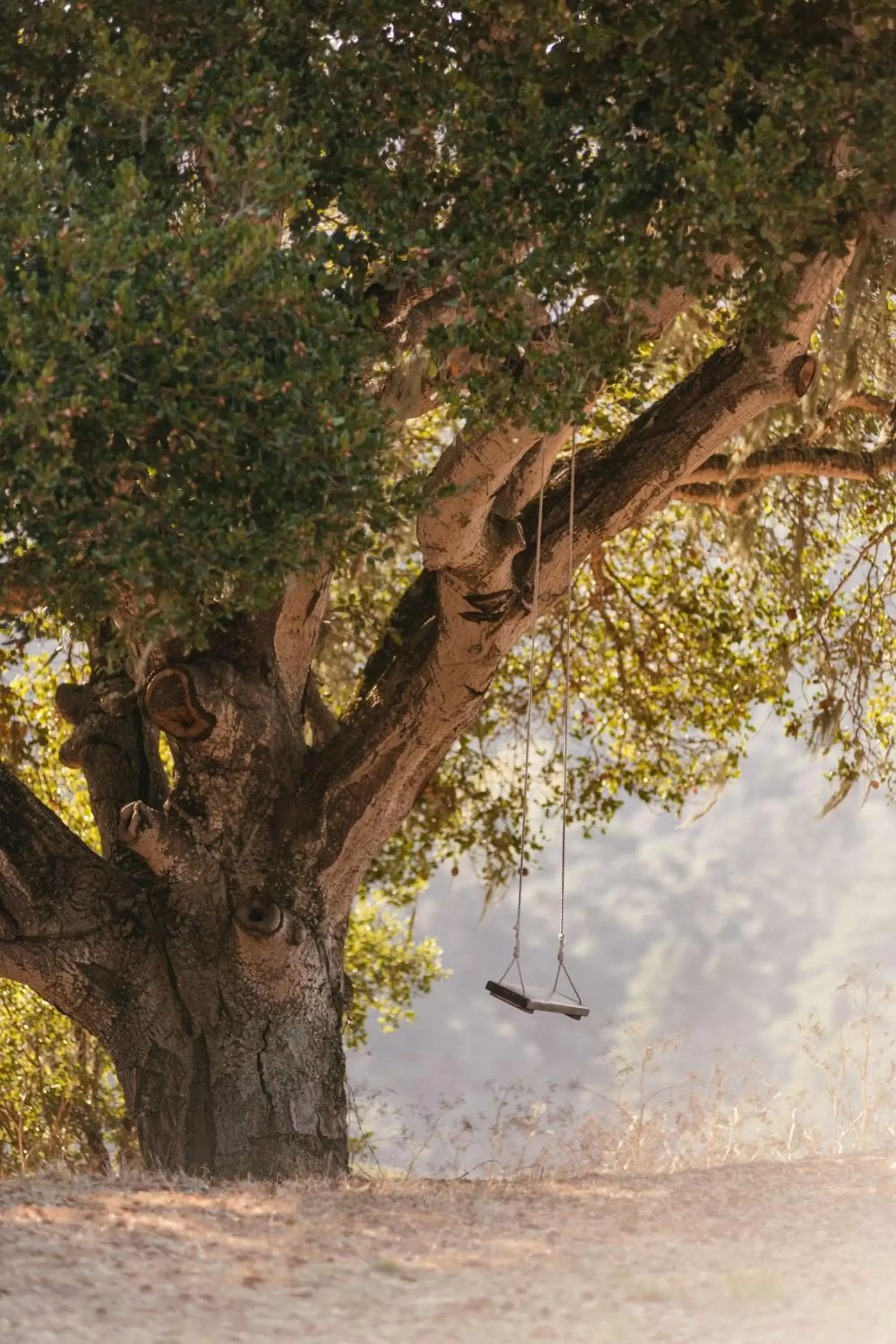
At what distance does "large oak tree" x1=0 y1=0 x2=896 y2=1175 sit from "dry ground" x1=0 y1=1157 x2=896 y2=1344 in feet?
4.20

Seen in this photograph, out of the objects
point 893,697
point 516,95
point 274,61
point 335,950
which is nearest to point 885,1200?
point 335,950

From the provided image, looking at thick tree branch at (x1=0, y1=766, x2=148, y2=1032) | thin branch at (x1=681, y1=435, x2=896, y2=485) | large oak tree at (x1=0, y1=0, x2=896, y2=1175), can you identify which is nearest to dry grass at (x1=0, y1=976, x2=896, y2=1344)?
thick tree branch at (x1=0, y1=766, x2=148, y2=1032)

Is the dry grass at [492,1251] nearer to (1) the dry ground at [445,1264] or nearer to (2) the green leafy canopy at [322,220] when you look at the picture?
(1) the dry ground at [445,1264]

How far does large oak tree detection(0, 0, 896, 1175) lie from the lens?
3820 mm

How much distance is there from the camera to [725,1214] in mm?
4246

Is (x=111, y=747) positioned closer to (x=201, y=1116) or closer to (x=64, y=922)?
(x=64, y=922)

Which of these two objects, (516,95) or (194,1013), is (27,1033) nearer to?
(194,1013)

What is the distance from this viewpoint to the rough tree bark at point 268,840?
→ 5.64m

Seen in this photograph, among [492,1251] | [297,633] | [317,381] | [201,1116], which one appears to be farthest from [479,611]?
[492,1251]

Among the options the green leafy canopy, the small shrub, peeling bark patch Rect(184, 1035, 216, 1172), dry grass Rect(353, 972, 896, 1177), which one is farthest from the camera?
the small shrub

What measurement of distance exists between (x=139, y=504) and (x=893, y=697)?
235 inches

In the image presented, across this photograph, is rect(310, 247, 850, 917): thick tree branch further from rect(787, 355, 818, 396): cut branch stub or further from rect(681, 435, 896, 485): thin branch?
rect(681, 435, 896, 485): thin branch

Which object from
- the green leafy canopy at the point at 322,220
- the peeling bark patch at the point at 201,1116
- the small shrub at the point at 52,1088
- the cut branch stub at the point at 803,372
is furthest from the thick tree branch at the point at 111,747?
the cut branch stub at the point at 803,372

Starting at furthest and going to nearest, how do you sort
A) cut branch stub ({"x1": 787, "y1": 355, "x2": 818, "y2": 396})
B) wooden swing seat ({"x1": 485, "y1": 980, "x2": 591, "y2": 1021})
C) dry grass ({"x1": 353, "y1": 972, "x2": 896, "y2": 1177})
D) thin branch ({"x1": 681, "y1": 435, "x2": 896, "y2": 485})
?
thin branch ({"x1": 681, "y1": 435, "x2": 896, "y2": 485})
dry grass ({"x1": 353, "y1": 972, "x2": 896, "y2": 1177})
cut branch stub ({"x1": 787, "y1": 355, "x2": 818, "y2": 396})
wooden swing seat ({"x1": 485, "y1": 980, "x2": 591, "y2": 1021})
